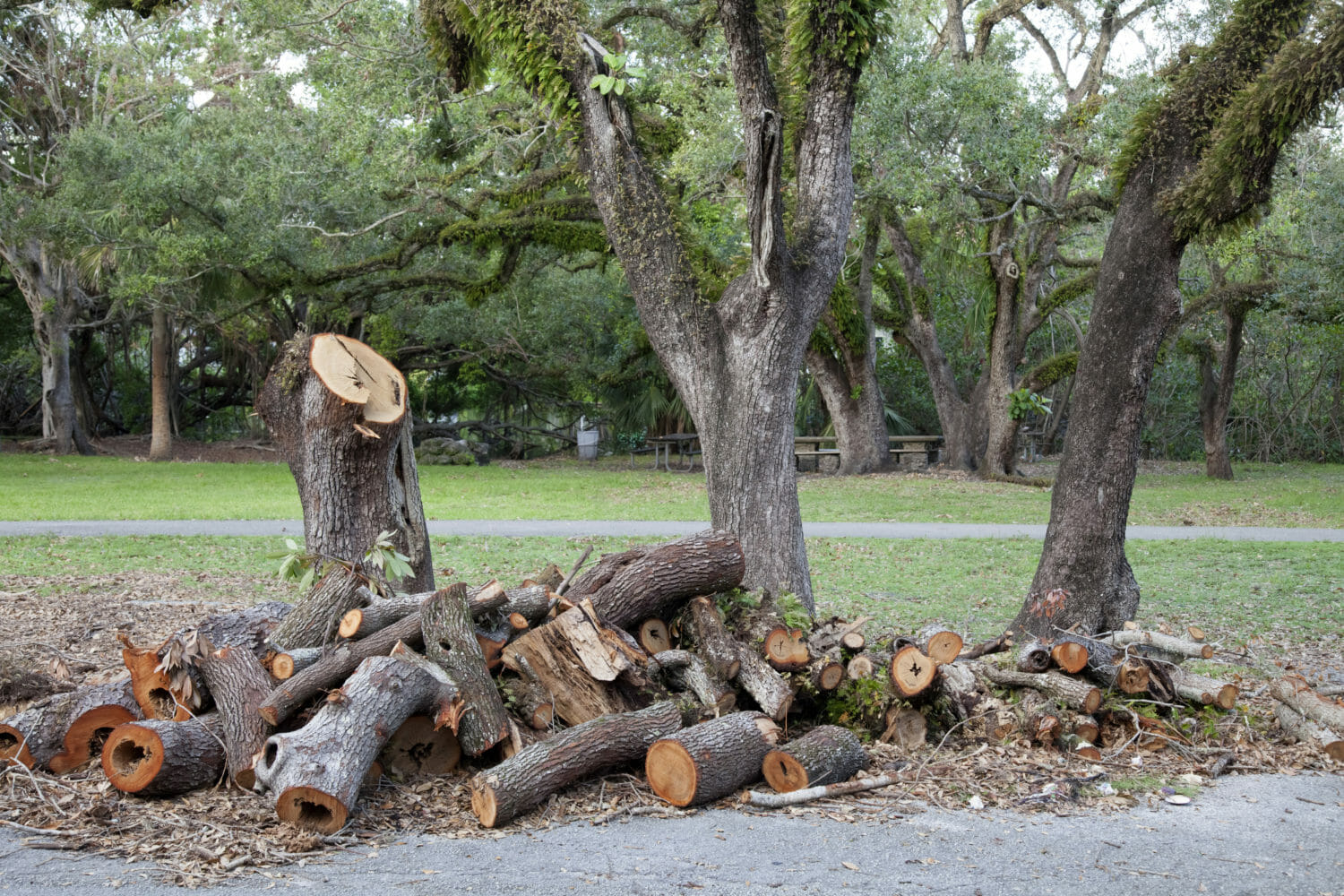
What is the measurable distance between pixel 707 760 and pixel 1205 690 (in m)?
2.69

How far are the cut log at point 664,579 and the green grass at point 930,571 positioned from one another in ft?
7.97

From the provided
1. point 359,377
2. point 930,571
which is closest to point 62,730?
point 359,377

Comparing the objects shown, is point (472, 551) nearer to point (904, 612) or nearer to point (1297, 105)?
point (904, 612)

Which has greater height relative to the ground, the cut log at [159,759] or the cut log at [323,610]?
the cut log at [323,610]

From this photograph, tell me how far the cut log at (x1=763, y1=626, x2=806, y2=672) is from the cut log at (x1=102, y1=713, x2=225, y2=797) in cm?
252

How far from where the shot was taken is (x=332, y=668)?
4707 millimetres

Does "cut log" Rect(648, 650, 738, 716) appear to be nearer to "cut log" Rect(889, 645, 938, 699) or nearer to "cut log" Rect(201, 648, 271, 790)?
"cut log" Rect(889, 645, 938, 699)

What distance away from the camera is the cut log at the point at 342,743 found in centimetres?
402

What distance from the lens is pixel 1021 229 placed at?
1872 centimetres

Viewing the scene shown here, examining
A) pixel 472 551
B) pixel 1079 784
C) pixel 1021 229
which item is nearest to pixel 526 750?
pixel 1079 784

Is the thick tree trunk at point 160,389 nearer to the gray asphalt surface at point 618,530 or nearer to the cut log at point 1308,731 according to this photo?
the gray asphalt surface at point 618,530

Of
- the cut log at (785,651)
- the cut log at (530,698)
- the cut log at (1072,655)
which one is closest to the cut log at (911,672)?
the cut log at (785,651)

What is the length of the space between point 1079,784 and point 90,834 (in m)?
3.96

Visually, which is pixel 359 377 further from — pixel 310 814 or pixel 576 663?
pixel 310 814
